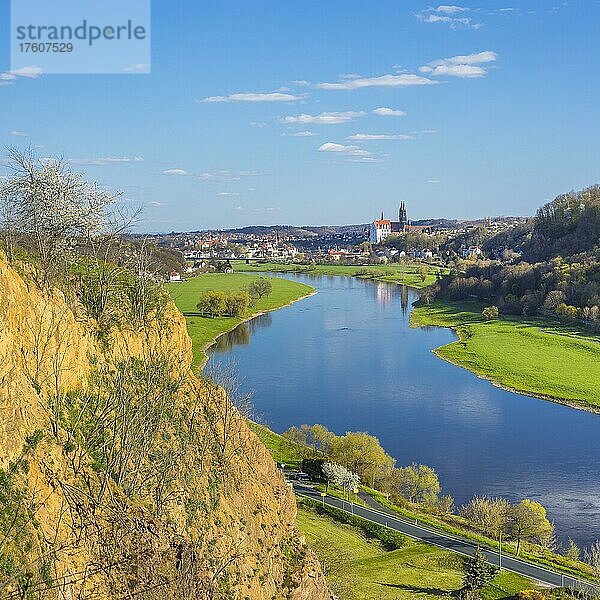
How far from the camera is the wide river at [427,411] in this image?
28.3 m

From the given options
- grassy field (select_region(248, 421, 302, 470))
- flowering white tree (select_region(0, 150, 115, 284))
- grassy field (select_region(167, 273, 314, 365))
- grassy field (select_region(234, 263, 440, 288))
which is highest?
flowering white tree (select_region(0, 150, 115, 284))

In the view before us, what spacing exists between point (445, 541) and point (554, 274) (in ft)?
180

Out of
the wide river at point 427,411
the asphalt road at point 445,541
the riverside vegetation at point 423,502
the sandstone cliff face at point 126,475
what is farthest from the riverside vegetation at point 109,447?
the wide river at point 427,411

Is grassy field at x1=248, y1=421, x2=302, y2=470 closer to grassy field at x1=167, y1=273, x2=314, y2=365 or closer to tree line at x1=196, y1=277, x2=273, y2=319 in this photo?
grassy field at x1=167, y1=273, x2=314, y2=365

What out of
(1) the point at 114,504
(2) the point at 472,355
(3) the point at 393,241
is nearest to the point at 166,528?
(1) the point at 114,504

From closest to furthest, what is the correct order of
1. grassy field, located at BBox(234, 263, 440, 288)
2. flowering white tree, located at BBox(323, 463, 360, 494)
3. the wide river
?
→ flowering white tree, located at BBox(323, 463, 360, 494) → the wide river → grassy field, located at BBox(234, 263, 440, 288)

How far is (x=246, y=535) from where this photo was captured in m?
14.2

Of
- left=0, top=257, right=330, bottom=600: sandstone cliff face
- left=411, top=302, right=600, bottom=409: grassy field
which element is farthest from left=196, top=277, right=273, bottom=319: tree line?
left=0, top=257, right=330, bottom=600: sandstone cliff face

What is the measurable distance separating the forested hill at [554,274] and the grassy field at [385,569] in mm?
43905

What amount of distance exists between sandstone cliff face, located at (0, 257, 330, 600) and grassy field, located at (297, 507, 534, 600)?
13.1 ft

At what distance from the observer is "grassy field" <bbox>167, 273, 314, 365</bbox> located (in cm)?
5694

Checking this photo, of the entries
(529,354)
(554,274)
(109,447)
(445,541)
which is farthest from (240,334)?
(109,447)

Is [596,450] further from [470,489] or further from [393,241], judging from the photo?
[393,241]

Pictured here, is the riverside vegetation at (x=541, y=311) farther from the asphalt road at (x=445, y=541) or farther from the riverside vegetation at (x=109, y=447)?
the riverside vegetation at (x=109, y=447)
